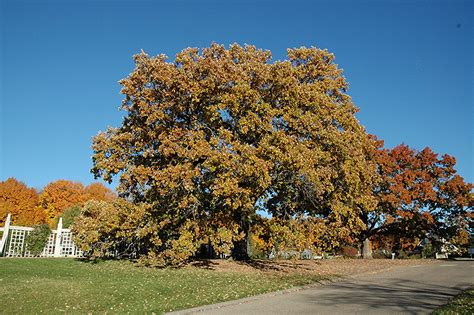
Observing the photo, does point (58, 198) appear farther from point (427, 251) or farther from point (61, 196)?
point (427, 251)

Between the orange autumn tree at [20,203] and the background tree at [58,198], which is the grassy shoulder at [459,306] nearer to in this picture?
the orange autumn tree at [20,203]

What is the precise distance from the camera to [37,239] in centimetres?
2283

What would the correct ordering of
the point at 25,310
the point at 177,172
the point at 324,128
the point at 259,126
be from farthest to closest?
the point at 324,128 → the point at 259,126 → the point at 177,172 → the point at 25,310

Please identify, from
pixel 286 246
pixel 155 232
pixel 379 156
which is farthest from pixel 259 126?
pixel 379 156

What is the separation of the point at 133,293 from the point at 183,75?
10.5m

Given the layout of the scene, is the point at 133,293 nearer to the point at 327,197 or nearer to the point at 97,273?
the point at 97,273

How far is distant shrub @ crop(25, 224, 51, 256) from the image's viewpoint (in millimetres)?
22594

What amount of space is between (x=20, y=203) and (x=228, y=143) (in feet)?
179

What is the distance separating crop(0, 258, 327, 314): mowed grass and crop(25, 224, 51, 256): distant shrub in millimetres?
9634

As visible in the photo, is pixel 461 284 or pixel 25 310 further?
pixel 461 284

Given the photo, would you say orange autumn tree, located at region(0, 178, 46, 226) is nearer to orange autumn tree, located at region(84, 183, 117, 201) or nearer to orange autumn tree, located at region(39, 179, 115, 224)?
orange autumn tree, located at region(39, 179, 115, 224)

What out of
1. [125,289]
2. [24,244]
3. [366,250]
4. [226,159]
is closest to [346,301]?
[125,289]

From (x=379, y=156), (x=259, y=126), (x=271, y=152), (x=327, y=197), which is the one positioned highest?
(x=379, y=156)

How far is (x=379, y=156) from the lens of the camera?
3112 cm
